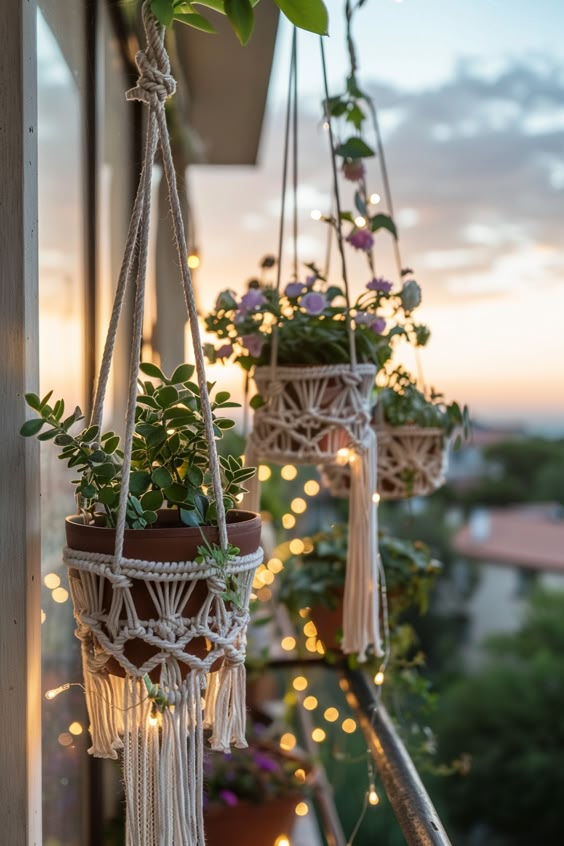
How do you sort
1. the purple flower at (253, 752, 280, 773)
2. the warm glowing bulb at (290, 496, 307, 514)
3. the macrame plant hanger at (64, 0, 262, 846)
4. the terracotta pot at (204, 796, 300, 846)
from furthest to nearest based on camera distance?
1. the warm glowing bulb at (290, 496, 307, 514)
2. the purple flower at (253, 752, 280, 773)
3. the terracotta pot at (204, 796, 300, 846)
4. the macrame plant hanger at (64, 0, 262, 846)

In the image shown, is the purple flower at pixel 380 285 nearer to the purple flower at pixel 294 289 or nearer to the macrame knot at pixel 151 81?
the purple flower at pixel 294 289

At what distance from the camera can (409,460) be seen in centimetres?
130

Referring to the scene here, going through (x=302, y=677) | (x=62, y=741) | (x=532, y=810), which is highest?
(x=62, y=741)

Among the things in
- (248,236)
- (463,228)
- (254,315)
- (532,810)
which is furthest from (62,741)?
(532,810)

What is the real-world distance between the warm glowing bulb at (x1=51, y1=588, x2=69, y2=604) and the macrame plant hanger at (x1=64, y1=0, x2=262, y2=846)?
361 mm

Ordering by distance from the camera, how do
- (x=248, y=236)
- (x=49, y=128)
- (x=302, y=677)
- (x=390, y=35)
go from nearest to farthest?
(x=49, y=128) < (x=302, y=677) < (x=390, y=35) < (x=248, y=236)

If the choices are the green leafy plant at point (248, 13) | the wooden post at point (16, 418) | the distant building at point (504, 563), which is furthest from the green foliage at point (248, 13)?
the distant building at point (504, 563)

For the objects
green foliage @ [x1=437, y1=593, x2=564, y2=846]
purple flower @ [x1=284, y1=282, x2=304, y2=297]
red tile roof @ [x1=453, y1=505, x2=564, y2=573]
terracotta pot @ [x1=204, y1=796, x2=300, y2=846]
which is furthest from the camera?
red tile roof @ [x1=453, y1=505, x2=564, y2=573]

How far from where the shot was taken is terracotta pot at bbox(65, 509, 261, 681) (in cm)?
59

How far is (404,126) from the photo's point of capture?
12.8ft

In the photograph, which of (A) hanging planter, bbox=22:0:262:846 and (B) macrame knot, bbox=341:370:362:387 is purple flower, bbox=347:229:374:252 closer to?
(B) macrame knot, bbox=341:370:362:387

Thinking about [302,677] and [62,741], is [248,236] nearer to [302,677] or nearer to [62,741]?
[302,677]

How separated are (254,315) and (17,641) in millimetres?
574

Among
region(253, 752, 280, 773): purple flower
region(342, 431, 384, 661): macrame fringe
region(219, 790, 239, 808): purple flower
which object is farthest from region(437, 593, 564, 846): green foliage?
region(342, 431, 384, 661): macrame fringe
